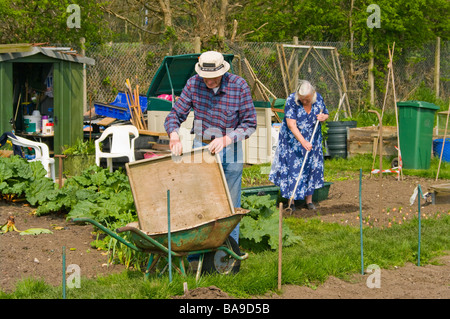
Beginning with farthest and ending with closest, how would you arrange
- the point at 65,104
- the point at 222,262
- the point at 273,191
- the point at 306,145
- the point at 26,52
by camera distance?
the point at 65,104
the point at 26,52
the point at 273,191
the point at 306,145
the point at 222,262

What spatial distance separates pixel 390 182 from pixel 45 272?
20.7 feet

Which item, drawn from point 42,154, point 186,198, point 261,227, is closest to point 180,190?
point 186,198

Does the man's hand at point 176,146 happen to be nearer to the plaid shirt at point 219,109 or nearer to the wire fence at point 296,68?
the plaid shirt at point 219,109

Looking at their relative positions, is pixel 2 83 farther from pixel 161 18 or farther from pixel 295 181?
pixel 161 18

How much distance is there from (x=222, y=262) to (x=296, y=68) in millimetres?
10687

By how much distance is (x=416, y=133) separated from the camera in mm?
11000

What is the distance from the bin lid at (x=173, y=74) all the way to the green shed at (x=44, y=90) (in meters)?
1.21

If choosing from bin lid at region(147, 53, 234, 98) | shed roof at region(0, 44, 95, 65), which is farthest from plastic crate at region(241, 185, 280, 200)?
shed roof at region(0, 44, 95, 65)

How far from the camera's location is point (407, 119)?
11117 millimetres

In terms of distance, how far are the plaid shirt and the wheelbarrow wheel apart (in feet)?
2.97

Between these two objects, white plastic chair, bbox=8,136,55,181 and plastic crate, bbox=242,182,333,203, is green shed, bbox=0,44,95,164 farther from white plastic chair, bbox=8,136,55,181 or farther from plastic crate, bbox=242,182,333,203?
plastic crate, bbox=242,182,333,203

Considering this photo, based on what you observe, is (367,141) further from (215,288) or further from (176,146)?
(215,288)

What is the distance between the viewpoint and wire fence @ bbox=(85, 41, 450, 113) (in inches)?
545

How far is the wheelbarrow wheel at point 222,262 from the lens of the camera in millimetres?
4875
